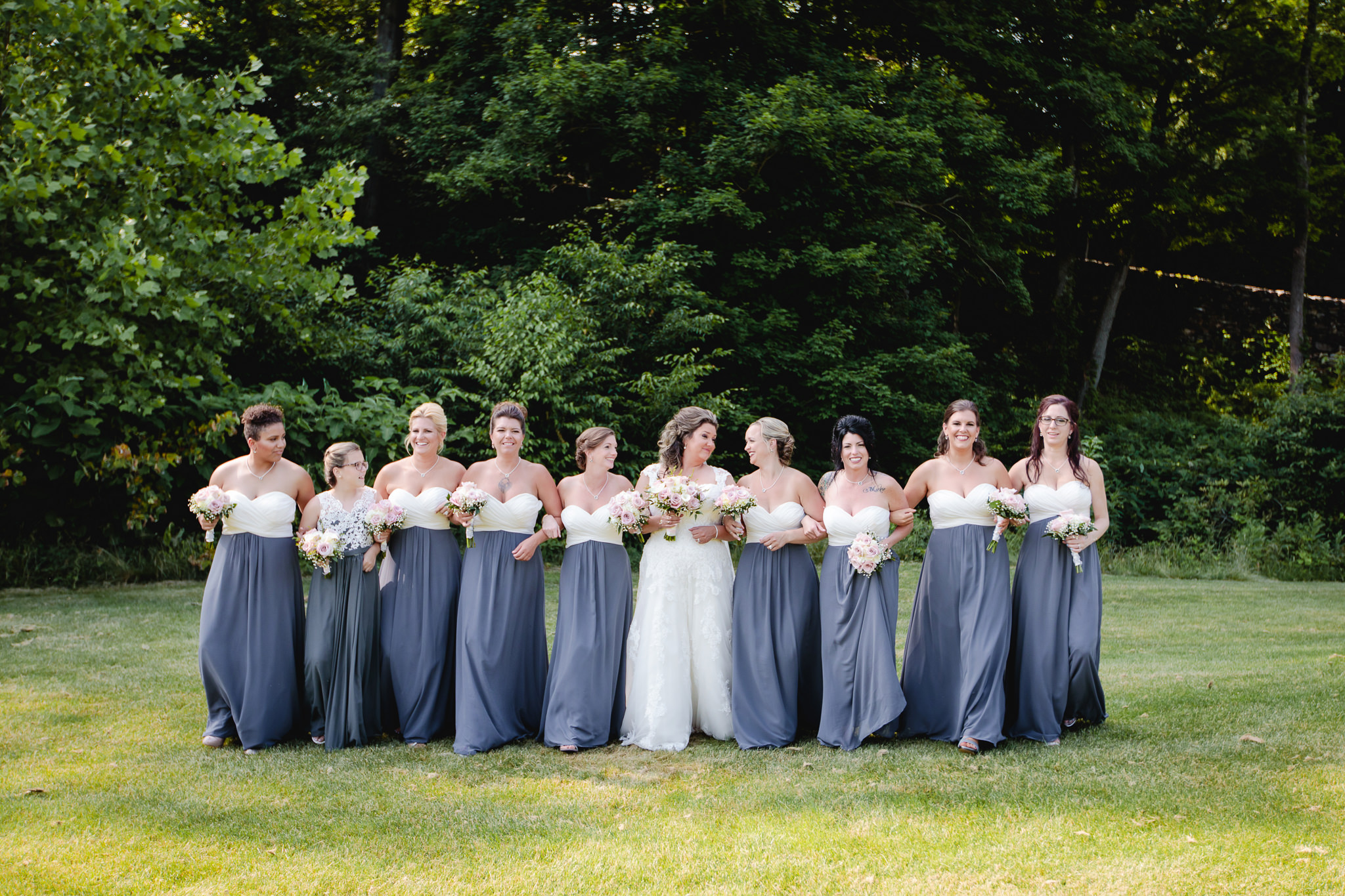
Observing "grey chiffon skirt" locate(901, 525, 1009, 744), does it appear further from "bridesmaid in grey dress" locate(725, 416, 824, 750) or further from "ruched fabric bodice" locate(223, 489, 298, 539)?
"ruched fabric bodice" locate(223, 489, 298, 539)

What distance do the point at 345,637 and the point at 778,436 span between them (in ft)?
9.98

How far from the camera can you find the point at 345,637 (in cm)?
666

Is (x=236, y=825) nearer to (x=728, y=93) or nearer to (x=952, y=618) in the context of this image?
(x=952, y=618)

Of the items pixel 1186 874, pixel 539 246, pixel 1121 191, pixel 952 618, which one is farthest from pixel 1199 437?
pixel 1186 874

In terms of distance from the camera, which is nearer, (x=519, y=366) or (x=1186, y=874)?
(x=1186, y=874)

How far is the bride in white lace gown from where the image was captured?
673 centimetres

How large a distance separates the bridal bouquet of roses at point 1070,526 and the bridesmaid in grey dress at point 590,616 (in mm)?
2641

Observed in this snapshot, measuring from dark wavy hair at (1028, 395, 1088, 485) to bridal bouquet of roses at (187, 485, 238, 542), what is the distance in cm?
510

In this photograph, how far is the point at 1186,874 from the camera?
14.6ft

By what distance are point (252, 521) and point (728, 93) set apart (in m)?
15.1

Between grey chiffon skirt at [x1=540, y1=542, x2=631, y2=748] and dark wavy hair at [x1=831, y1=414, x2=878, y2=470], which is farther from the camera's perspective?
dark wavy hair at [x1=831, y1=414, x2=878, y2=470]

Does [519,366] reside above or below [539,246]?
below

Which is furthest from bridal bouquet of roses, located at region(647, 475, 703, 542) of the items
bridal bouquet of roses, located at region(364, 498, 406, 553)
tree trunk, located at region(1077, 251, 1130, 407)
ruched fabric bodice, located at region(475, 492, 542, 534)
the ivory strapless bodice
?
tree trunk, located at region(1077, 251, 1130, 407)

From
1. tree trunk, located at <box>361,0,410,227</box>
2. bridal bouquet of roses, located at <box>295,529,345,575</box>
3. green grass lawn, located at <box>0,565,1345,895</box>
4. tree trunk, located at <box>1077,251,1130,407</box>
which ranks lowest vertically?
green grass lawn, located at <box>0,565,1345,895</box>
